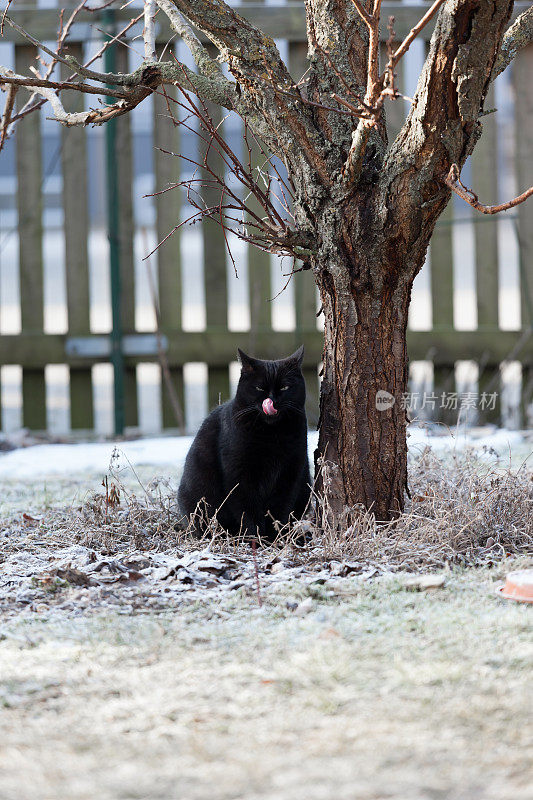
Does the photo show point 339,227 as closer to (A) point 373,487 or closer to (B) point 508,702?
(A) point 373,487

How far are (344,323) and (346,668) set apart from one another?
1361mm

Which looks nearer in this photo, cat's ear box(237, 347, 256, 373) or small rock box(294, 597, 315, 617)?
small rock box(294, 597, 315, 617)

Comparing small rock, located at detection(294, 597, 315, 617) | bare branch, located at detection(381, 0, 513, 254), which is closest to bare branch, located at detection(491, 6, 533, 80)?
bare branch, located at detection(381, 0, 513, 254)

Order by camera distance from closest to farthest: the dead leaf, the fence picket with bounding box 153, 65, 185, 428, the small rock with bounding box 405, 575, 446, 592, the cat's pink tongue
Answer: the small rock with bounding box 405, 575, 446, 592
the dead leaf
the cat's pink tongue
the fence picket with bounding box 153, 65, 185, 428

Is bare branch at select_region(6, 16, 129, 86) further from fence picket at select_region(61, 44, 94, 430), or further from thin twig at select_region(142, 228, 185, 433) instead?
fence picket at select_region(61, 44, 94, 430)

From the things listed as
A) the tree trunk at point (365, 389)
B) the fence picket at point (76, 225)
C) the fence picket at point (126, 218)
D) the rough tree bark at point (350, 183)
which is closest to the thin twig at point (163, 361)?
the fence picket at point (126, 218)

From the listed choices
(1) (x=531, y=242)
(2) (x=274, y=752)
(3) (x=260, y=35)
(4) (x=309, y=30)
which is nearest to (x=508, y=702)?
(2) (x=274, y=752)

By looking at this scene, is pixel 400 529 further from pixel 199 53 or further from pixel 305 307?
pixel 305 307

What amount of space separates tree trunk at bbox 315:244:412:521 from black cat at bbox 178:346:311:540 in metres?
0.22

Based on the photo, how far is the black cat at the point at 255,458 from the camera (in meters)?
3.02

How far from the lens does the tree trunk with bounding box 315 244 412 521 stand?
2.77 metres

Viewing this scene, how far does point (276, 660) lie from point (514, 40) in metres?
1.97

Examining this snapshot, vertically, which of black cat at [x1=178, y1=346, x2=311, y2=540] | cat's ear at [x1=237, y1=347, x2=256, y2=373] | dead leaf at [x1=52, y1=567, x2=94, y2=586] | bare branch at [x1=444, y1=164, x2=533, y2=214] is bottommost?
dead leaf at [x1=52, y1=567, x2=94, y2=586]

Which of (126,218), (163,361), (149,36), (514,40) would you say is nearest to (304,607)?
(514,40)
